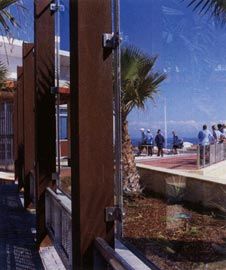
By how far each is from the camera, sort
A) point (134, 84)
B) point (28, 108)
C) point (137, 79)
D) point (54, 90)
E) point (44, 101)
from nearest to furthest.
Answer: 1. point (134, 84)
2. point (137, 79)
3. point (54, 90)
4. point (44, 101)
5. point (28, 108)

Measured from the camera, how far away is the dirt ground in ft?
8.45

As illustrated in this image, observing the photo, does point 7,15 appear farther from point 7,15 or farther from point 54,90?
point 54,90

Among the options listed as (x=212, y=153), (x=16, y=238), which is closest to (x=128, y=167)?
(x=16, y=238)

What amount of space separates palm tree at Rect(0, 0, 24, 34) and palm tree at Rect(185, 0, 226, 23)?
3.24 m

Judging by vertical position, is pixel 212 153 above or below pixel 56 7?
below

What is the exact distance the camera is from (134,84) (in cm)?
449

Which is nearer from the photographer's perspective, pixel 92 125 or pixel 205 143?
pixel 205 143

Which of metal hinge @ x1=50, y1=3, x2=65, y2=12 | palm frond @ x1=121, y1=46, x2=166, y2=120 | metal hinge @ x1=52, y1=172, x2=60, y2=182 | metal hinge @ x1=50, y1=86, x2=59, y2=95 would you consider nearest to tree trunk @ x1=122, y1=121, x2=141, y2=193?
palm frond @ x1=121, y1=46, x2=166, y2=120

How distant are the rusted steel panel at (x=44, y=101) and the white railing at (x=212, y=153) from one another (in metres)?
3.22

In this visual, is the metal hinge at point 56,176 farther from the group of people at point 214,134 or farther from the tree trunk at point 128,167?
the group of people at point 214,134

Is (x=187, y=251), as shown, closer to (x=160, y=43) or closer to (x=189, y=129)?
(x=189, y=129)

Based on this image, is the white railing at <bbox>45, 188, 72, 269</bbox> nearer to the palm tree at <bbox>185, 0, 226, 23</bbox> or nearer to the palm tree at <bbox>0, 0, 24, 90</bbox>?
the palm tree at <bbox>0, 0, 24, 90</bbox>

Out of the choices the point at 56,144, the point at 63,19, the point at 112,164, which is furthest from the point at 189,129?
the point at 56,144

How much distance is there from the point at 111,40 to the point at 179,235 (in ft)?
4.14
